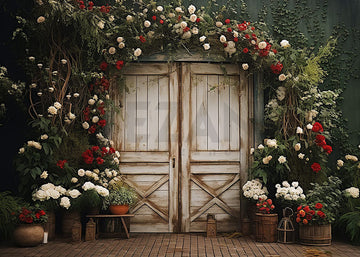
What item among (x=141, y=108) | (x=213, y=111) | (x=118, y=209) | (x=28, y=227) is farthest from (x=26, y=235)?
(x=213, y=111)

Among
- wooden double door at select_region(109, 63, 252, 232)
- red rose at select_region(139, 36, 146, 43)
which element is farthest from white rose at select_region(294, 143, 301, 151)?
red rose at select_region(139, 36, 146, 43)

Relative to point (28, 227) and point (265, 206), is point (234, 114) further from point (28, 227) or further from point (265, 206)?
point (28, 227)

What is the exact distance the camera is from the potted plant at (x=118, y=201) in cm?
638

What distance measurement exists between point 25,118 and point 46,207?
1.57 m

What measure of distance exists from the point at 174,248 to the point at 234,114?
7.43 ft

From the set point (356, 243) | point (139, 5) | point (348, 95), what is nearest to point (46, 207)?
point (139, 5)

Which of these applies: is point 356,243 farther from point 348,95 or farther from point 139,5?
point 139,5

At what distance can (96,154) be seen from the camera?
6.62 metres

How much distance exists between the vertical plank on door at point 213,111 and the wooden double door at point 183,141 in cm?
1

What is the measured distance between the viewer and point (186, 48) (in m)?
6.93

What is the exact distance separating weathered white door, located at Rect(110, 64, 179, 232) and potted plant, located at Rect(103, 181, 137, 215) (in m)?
0.49

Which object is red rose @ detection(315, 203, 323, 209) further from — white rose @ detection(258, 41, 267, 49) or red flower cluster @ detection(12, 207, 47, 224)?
red flower cluster @ detection(12, 207, 47, 224)

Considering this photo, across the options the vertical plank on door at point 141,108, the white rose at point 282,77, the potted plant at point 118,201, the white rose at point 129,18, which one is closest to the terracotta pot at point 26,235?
the potted plant at point 118,201

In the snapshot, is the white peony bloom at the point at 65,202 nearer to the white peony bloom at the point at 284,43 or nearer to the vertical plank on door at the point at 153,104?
the vertical plank on door at the point at 153,104
